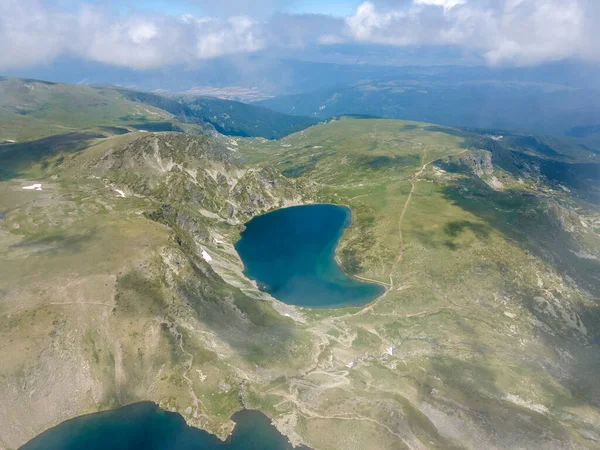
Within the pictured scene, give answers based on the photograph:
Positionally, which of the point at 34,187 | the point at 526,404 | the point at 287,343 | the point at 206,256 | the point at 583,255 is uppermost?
the point at 526,404

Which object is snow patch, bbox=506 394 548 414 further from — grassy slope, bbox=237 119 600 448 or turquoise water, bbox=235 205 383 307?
turquoise water, bbox=235 205 383 307

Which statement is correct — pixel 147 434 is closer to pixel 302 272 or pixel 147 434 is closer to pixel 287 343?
pixel 287 343

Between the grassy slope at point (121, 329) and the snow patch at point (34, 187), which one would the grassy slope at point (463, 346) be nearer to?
the grassy slope at point (121, 329)

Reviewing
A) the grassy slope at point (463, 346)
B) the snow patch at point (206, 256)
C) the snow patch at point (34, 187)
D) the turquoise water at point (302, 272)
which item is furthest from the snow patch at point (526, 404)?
the snow patch at point (34, 187)

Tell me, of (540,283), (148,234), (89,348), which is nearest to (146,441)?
(89,348)

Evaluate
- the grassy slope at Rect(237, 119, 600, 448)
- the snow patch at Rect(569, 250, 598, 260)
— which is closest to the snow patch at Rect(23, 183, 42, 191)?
the grassy slope at Rect(237, 119, 600, 448)

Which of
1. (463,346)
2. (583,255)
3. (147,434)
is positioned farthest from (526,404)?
(583,255)
